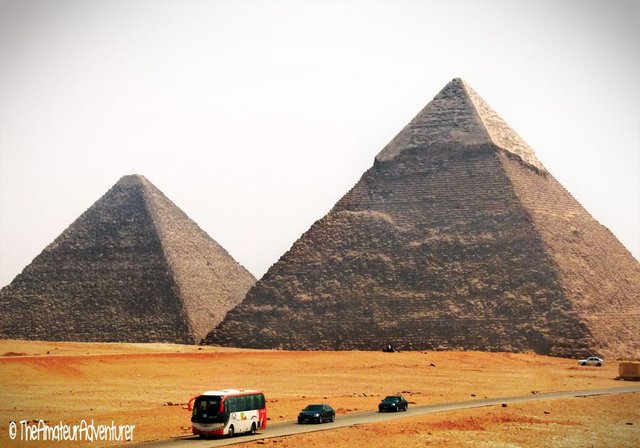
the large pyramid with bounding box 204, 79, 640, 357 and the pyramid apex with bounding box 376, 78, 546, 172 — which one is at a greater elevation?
the pyramid apex with bounding box 376, 78, 546, 172

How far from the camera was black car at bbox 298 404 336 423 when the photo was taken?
26.6m

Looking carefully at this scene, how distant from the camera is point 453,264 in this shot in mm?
59906

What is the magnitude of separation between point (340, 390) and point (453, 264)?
22739mm

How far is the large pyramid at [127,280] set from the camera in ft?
266

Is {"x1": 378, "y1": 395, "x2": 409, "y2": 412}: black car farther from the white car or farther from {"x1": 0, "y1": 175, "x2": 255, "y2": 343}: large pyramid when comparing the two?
{"x1": 0, "y1": 175, "x2": 255, "y2": 343}: large pyramid

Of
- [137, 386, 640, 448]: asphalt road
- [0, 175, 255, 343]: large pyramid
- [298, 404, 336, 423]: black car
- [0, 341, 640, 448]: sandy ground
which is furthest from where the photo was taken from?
[0, 175, 255, 343]: large pyramid

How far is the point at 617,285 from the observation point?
199 ft

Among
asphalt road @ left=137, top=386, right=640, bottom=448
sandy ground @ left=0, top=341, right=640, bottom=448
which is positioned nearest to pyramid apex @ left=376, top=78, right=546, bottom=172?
sandy ground @ left=0, top=341, right=640, bottom=448

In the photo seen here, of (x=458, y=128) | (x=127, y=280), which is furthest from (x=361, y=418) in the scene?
(x=127, y=280)

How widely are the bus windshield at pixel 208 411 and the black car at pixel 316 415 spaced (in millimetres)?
3337

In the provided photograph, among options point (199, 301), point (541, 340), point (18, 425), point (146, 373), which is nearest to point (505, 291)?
point (541, 340)

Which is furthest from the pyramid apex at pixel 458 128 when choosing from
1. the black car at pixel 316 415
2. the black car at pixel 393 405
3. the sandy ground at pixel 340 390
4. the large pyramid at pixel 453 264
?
the black car at pixel 316 415

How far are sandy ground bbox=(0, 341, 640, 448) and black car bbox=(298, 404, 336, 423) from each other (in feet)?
5.16

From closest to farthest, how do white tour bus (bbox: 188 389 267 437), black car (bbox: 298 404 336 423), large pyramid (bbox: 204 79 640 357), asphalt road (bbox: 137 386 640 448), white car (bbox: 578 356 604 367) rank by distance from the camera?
asphalt road (bbox: 137 386 640 448) → white tour bus (bbox: 188 389 267 437) → black car (bbox: 298 404 336 423) → white car (bbox: 578 356 604 367) → large pyramid (bbox: 204 79 640 357)
